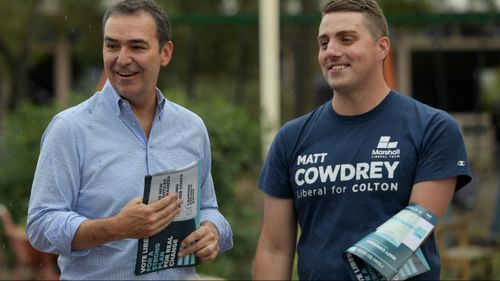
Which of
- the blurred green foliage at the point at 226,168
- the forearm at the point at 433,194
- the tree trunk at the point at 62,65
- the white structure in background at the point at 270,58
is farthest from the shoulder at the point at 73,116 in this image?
the tree trunk at the point at 62,65

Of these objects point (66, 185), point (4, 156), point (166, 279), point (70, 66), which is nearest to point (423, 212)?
point (166, 279)

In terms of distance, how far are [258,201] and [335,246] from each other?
16.5ft

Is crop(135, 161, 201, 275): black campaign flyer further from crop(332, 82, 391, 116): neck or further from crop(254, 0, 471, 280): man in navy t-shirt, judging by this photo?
crop(332, 82, 391, 116): neck

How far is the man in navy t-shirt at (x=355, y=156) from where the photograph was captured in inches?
126

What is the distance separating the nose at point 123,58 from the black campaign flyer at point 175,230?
428 mm

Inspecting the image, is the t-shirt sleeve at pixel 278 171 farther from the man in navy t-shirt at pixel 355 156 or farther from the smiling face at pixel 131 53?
the smiling face at pixel 131 53

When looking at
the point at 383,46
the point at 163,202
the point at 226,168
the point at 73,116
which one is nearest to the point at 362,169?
→ the point at 383,46

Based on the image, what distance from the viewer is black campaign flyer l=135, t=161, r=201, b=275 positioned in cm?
313

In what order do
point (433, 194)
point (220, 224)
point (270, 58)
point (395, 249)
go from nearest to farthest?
point (395, 249) < point (433, 194) < point (220, 224) < point (270, 58)

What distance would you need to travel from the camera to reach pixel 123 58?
3230mm

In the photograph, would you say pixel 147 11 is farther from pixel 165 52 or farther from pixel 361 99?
pixel 361 99

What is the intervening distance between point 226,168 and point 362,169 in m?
4.32

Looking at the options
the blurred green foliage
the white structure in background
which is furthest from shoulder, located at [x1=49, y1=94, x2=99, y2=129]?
the white structure in background

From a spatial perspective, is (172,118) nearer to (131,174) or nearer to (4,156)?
(131,174)
